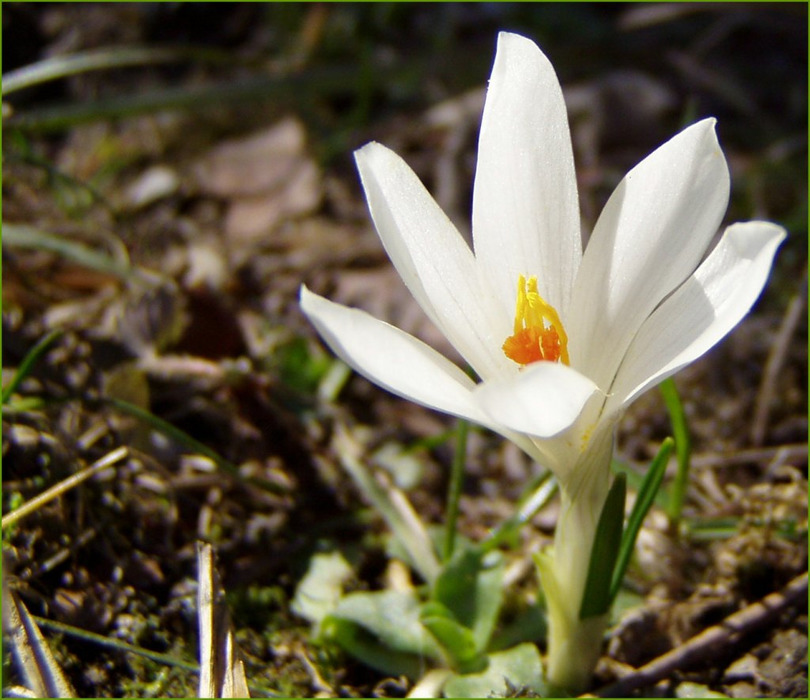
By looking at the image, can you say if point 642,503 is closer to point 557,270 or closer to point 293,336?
point 557,270

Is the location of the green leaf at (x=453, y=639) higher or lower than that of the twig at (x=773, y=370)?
lower

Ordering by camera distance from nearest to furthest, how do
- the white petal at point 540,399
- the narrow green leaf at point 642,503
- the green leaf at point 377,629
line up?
the white petal at point 540,399
the narrow green leaf at point 642,503
the green leaf at point 377,629

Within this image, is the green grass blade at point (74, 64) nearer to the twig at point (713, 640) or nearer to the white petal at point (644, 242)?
the white petal at point (644, 242)

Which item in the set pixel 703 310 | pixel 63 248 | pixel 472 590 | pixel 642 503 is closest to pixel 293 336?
pixel 63 248

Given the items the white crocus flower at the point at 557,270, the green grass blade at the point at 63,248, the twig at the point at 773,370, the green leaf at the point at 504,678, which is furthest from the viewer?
the green grass blade at the point at 63,248

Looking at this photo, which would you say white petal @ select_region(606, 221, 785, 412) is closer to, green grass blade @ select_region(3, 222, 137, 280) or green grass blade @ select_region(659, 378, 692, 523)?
green grass blade @ select_region(659, 378, 692, 523)

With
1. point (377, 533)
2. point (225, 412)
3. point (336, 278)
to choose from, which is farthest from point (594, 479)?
point (336, 278)

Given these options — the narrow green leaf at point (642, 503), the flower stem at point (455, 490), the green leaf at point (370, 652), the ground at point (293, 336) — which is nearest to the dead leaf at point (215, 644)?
the ground at point (293, 336)
